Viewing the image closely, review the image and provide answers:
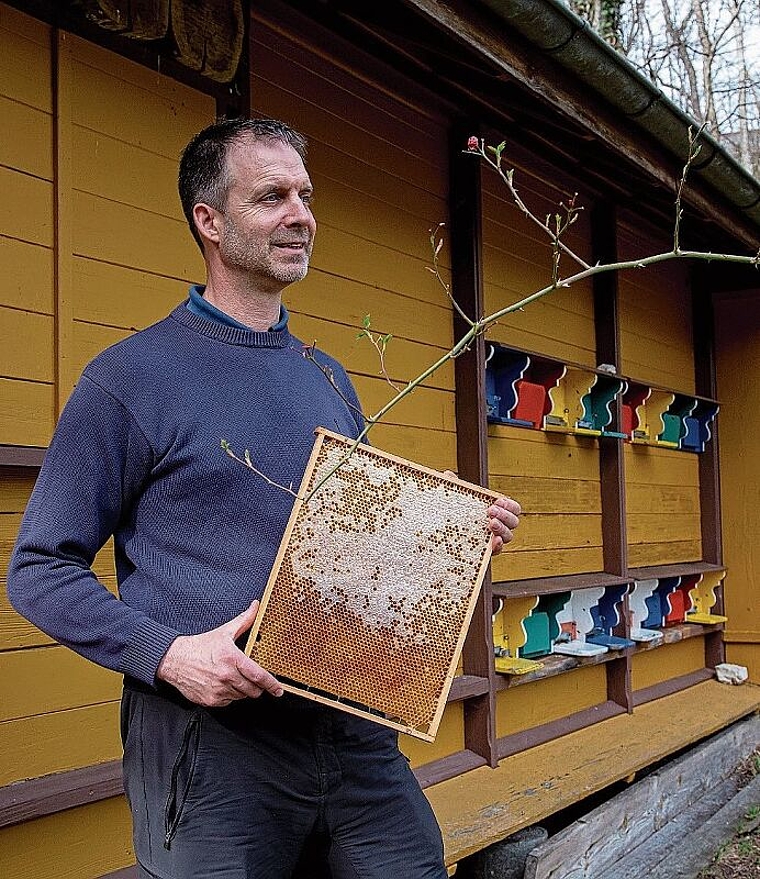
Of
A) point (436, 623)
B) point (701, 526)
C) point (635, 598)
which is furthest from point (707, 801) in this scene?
point (436, 623)

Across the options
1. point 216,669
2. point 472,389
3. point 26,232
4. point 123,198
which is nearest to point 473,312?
point 472,389

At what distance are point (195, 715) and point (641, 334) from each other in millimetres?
4338

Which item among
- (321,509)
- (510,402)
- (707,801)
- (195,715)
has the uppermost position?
(510,402)

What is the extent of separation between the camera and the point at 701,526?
629 cm

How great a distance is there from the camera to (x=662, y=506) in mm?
5812

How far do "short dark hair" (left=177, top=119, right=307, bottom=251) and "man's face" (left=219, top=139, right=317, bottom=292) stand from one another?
0.06ft

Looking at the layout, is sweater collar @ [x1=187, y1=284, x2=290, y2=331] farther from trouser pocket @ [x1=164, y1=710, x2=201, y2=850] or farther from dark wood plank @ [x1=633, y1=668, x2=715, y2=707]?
dark wood plank @ [x1=633, y1=668, x2=715, y2=707]

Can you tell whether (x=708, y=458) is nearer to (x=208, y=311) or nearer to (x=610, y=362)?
(x=610, y=362)

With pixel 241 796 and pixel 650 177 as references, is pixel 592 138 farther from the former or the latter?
pixel 241 796

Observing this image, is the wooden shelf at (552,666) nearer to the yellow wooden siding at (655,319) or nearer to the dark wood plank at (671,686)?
the dark wood plank at (671,686)

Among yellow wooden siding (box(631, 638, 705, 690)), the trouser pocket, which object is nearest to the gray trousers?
the trouser pocket

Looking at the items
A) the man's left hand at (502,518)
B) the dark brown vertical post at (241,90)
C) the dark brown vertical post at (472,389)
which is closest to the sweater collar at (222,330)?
the man's left hand at (502,518)

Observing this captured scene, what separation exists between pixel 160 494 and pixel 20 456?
2.57 ft

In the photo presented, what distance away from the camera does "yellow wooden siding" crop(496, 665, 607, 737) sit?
13.9 feet
